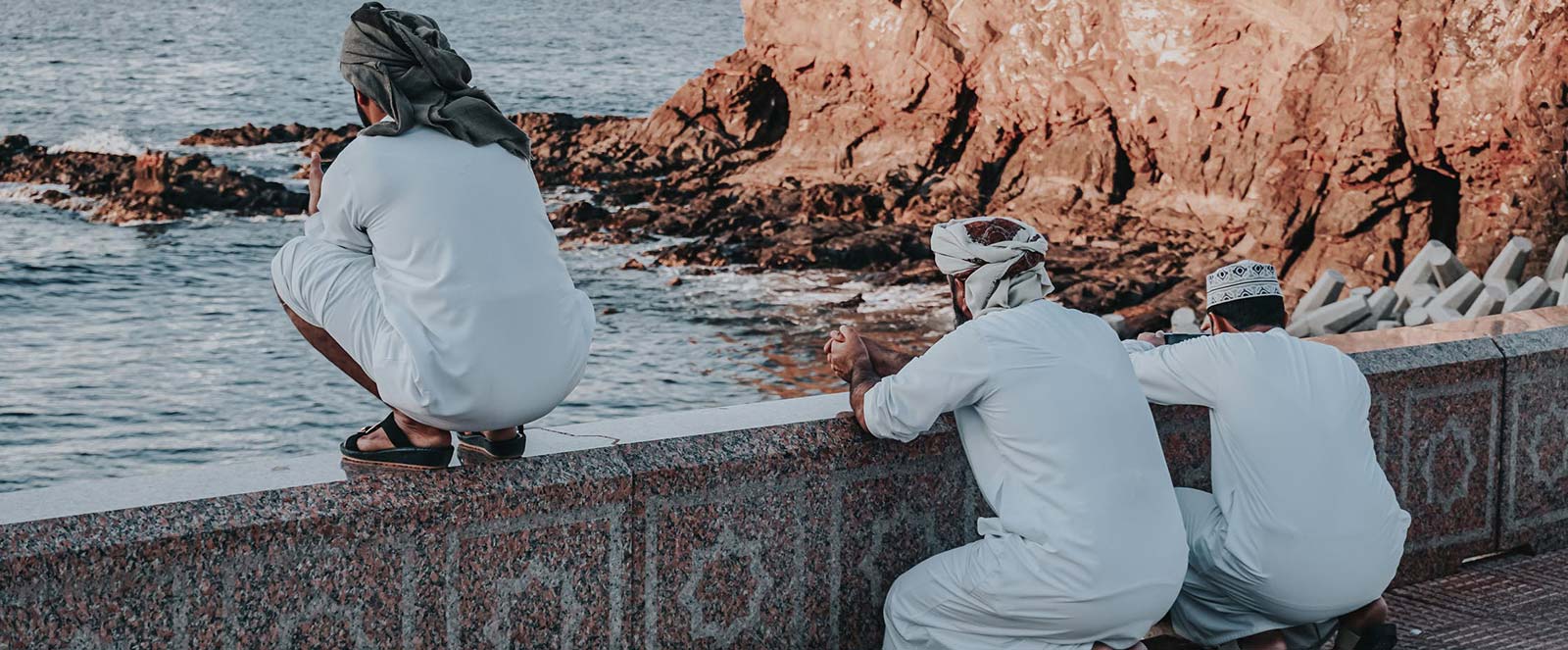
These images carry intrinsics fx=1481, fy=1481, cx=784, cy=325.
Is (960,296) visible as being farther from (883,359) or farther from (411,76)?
(411,76)

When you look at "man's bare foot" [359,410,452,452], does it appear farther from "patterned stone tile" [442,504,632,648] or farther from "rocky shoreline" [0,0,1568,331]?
"rocky shoreline" [0,0,1568,331]

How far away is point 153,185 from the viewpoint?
3766 cm

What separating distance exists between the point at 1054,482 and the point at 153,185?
1521 inches

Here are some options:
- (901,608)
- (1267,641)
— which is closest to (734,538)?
(901,608)

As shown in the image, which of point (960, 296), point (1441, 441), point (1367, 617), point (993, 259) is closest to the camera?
point (993, 259)

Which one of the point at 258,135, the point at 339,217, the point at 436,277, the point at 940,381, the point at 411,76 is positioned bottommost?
the point at 258,135

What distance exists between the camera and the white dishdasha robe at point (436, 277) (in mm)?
2803

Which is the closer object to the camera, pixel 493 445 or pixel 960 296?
pixel 493 445

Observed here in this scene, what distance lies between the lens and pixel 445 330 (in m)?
2.82

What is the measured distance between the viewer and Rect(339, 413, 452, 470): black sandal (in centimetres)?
292

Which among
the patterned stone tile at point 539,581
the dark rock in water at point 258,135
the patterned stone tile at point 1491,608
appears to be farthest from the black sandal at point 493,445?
the dark rock in water at point 258,135

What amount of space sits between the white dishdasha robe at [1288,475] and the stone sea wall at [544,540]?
0.46m

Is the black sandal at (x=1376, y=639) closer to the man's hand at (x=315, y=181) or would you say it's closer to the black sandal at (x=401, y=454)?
the black sandal at (x=401, y=454)

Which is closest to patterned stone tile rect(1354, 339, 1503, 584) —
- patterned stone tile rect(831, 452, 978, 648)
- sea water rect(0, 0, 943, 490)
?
patterned stone tile rect(831, 452, 978, 648)
